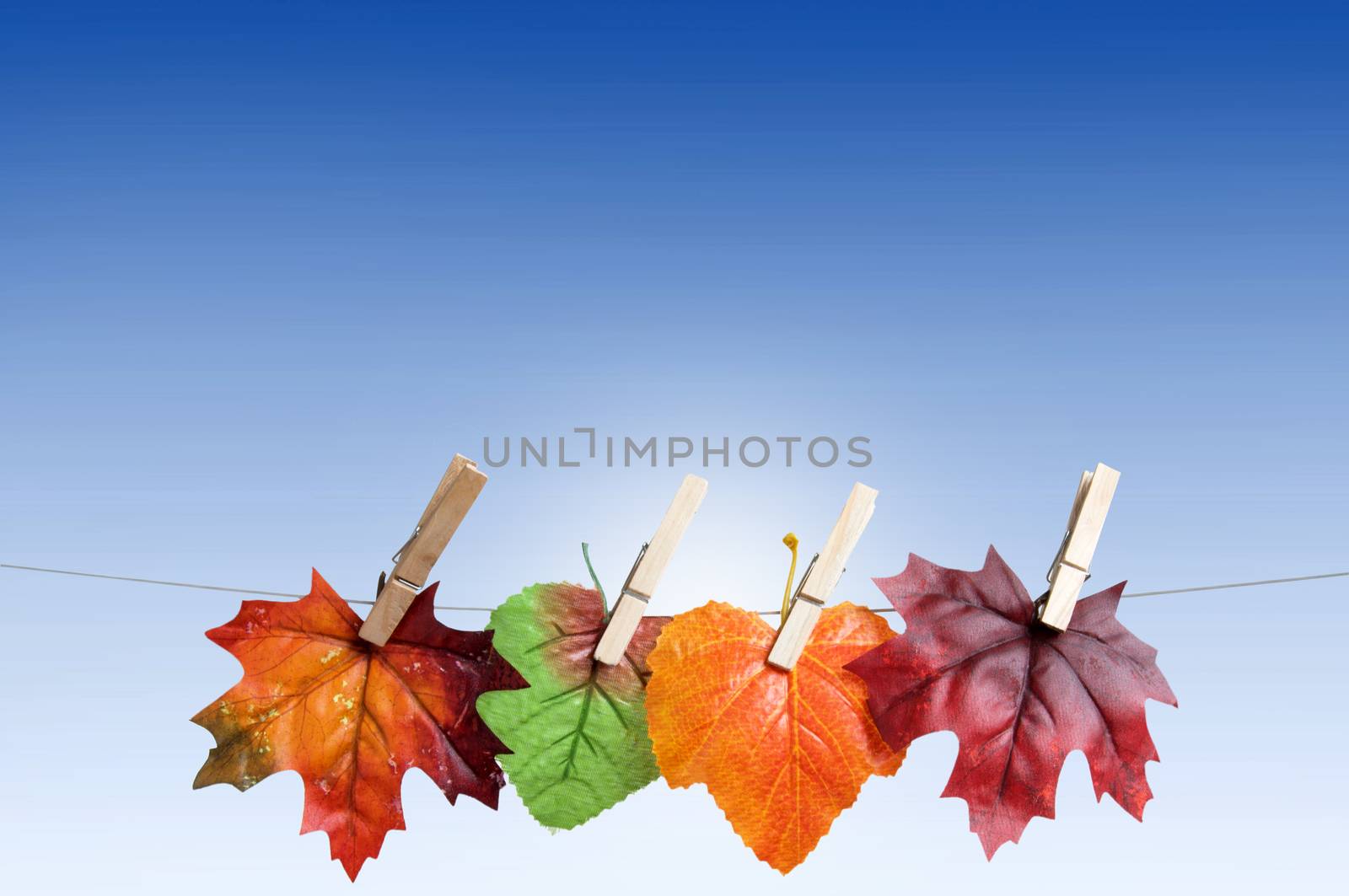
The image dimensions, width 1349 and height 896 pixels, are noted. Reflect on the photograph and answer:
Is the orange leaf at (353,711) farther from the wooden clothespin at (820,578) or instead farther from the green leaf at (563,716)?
the wooden clothespin at (820,578)

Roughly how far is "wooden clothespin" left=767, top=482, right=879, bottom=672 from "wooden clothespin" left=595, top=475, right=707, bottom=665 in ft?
0.38

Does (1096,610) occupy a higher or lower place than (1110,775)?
higher

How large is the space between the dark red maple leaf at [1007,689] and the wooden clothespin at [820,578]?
0.13 ft

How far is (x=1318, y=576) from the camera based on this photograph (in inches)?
38.2

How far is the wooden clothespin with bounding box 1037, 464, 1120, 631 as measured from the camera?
36.2 inches

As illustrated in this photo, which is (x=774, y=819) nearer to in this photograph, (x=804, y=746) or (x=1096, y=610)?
(x=804, y=746)

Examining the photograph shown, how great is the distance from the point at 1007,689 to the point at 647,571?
0.33 meters

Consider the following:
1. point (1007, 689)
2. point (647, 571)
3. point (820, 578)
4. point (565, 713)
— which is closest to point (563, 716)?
point (565, 713)

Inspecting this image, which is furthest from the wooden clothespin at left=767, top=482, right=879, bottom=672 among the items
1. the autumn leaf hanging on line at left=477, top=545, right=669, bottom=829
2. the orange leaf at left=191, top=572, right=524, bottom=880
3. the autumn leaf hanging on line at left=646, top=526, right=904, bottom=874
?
the orange leaf at left=191, top=572, right=524, bottom=880

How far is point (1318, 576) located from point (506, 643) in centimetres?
73

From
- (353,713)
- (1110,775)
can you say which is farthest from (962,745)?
(353,713)

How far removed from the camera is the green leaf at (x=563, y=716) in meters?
0.91

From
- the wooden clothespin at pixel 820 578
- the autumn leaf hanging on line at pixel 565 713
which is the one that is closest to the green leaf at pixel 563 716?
the autumn leaf hanging on line at pixel 565 713

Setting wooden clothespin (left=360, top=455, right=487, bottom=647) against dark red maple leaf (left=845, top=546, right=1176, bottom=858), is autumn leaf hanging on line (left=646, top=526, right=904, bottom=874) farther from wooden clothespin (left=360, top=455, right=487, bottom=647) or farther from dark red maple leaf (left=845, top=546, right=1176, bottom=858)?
wooden clothespin (left=360, top=455, right=487, bottom=647)
